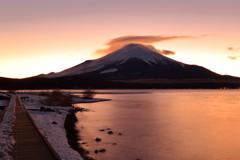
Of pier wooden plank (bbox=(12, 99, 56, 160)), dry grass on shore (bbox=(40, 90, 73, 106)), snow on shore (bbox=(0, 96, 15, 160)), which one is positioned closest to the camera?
pier wooden plank (bbox=(12, 99, 56, 160))

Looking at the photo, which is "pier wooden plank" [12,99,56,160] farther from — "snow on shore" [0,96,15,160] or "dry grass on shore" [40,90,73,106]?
"dry grass on shore" [40,90,73,106]

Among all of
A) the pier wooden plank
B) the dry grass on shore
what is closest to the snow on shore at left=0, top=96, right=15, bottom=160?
the pier wooden plank

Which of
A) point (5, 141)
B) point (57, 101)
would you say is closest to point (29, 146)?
point (5, 141)

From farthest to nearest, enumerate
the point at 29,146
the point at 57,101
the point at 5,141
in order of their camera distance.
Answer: the point at 57,101 → the point at 5,141 → the point at 29,146

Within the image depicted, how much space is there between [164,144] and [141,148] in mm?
2018

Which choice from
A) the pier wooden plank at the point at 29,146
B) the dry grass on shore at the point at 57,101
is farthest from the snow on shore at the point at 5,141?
the dry grass on shore at the point at 57,101

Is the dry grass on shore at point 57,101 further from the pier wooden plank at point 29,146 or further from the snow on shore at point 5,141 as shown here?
the pier wooden plank at point 29,146

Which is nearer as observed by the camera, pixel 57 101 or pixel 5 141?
pixel 5 141

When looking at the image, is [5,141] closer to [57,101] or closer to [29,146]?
[29,146]

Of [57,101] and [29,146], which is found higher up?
[57,101]

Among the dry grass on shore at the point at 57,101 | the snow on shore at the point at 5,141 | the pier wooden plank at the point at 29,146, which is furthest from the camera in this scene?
the dry grass on shore at the point at 57,101

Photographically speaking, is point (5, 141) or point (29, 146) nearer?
point (29, 146)

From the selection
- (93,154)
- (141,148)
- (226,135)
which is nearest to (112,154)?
(93,154)

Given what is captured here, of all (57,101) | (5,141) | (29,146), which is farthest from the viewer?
(57,101)
